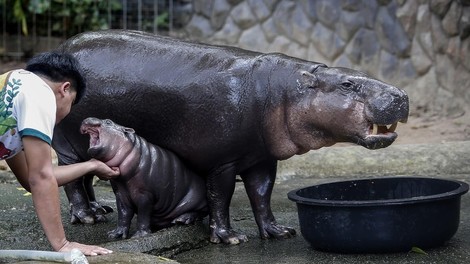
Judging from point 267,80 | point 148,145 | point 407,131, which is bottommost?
point 407,131

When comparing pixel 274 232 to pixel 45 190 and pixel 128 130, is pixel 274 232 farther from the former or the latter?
pixel 45 190

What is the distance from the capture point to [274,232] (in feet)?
17.8

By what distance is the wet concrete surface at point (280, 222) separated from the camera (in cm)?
489

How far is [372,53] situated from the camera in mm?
11094

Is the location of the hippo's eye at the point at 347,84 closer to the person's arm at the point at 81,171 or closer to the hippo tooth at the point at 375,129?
the hippo tooth at the point at 375,129

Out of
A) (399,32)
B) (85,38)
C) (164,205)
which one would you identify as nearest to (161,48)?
(85,38)

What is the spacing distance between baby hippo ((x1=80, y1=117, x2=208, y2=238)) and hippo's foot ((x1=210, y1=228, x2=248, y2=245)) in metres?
0.16

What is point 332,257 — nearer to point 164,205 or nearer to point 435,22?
point 164,205

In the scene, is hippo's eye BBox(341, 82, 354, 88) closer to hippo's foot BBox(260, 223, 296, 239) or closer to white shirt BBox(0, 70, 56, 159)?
hippo's foot BBox(260, 223, 296, 239)

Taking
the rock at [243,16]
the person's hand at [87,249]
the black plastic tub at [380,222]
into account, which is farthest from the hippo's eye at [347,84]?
the rock at [243,16]

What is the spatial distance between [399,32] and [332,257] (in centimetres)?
623

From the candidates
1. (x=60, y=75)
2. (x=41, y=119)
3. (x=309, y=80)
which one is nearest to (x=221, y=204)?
(x=309, y=80)

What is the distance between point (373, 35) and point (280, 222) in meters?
5.64

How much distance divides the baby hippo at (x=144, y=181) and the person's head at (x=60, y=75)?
59cm
